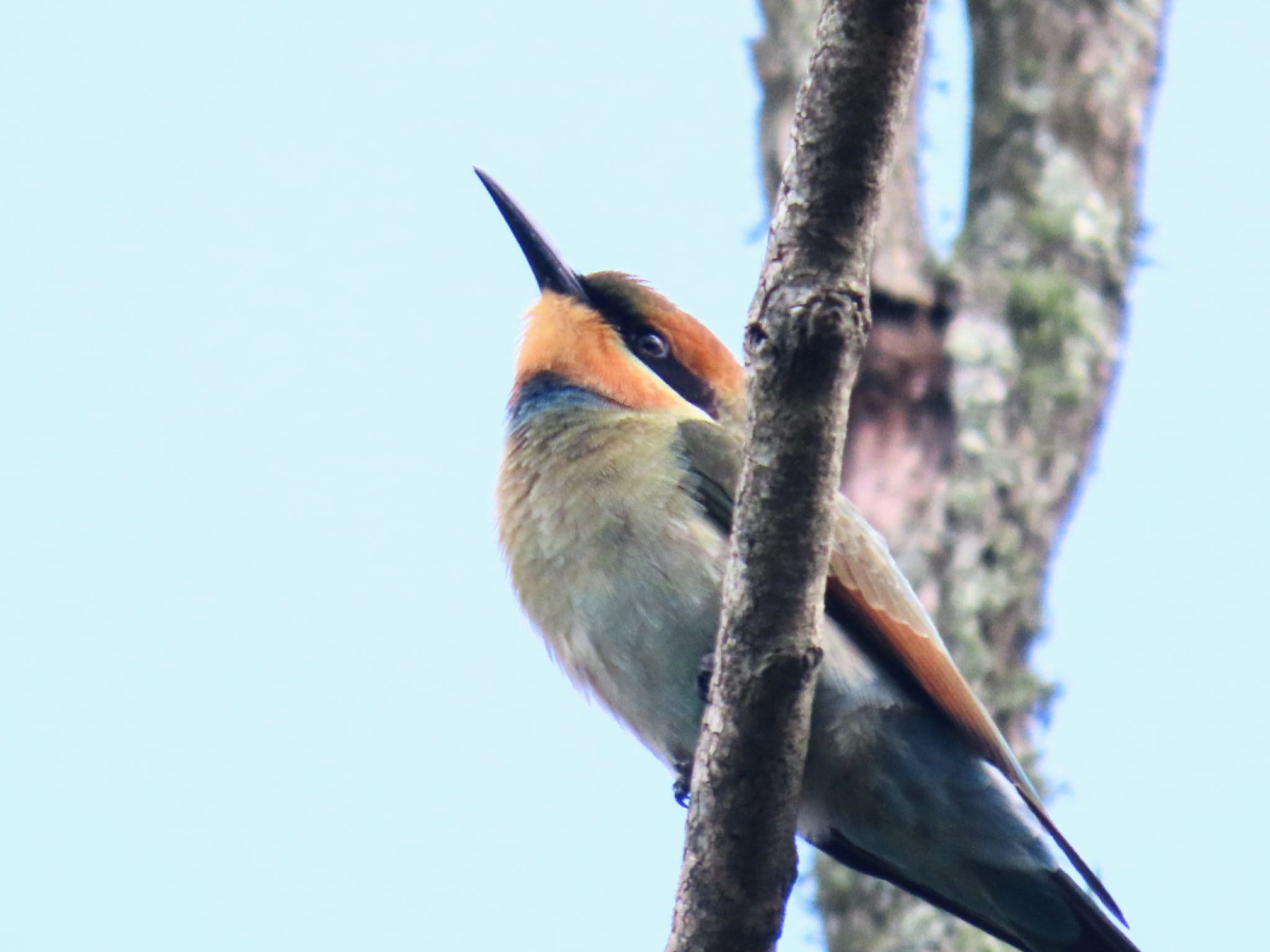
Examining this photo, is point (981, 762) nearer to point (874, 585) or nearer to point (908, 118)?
point (874, 585)

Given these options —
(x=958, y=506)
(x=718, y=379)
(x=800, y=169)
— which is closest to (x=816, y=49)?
(x=800, y=169)

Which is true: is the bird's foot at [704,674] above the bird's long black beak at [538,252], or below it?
below

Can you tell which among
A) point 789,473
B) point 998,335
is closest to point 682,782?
point 789,473

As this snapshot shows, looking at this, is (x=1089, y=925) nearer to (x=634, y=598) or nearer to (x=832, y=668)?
(x=832, y=668)

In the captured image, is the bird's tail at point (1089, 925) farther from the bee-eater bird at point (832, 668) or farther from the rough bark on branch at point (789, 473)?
the rough bark on branch at point (789, 473)

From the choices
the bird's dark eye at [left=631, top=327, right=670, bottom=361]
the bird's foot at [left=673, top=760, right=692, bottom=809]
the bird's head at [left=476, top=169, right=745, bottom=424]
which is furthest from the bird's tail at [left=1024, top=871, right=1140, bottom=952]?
the bird's dark eye at [left=631, top=327, right=670, bottom=361]

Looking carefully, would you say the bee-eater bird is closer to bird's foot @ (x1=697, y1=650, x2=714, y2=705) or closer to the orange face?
bird's foot @ (x1=697, y1=650, x2=714, y2=705)

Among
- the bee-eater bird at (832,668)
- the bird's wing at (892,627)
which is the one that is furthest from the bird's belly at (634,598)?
the bird's wing at (892,627)
